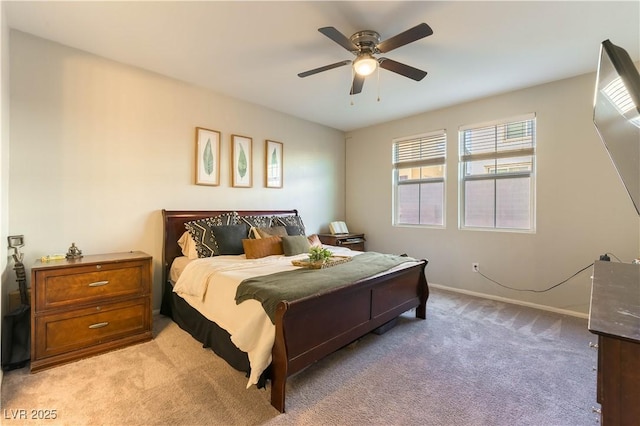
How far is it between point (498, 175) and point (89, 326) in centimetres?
475

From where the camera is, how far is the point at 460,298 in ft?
12.6

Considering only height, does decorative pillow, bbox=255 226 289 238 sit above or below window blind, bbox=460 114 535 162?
below

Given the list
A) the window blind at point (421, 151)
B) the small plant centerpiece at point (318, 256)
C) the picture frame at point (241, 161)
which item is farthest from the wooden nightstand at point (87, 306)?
the window blind at point (421, 151)

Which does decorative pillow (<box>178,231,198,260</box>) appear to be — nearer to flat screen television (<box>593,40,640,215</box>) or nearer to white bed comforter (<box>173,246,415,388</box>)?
white bed comforter (<box>173,246,415,388</box>)

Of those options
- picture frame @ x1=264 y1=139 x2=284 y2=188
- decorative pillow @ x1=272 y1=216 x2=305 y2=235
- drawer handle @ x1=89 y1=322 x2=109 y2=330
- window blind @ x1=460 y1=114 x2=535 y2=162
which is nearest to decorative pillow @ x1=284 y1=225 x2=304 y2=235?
decorative pillow @ x1=272 y1=216 x2=305 y2=235

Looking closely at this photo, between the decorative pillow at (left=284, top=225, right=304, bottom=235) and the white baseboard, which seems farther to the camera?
the decorative pillow at (left=284, top=225, right=304, bottom=235)

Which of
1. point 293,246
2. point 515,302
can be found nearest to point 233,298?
point 293,246

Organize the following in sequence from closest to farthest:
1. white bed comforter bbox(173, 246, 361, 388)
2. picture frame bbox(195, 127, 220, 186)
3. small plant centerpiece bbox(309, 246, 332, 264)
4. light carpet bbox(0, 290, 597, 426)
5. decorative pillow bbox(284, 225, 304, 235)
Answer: light carpet bbox(0, 290, 597, 426)
white bed comforter bbox(173, 246, 361, 388)
small plant centerpiece bbox(309, 246, 332, 264)
picture frame bbox(195, 127, 220, 186)
decorative pillow bbox(284, 225, 304, 235)

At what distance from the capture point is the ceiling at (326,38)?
213 centimetres

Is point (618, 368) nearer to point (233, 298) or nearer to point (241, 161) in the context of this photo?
point (233, 298)

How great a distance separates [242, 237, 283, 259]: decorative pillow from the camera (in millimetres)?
3092

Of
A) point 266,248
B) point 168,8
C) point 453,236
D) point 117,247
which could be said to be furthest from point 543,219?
point 117,247

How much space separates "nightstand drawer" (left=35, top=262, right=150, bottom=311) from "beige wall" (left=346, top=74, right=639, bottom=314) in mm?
3808

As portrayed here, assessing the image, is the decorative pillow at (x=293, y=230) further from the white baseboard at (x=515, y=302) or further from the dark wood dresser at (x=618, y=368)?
the dark wood dresser at (x=618, y=368)
